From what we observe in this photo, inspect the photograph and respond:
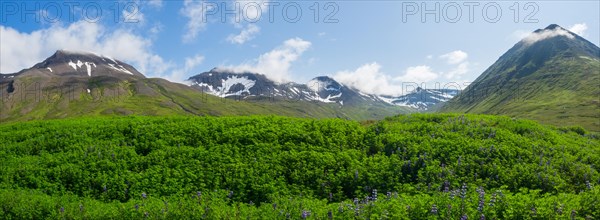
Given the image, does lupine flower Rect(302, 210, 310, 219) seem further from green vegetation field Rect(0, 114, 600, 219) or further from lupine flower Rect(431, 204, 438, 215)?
lupine flower Rect(431, 204, 438, 215)

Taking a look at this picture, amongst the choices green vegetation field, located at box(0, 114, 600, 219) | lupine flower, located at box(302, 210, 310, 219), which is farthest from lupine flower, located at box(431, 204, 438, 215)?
lupine flower, located at box(302, 210, 310, 219)

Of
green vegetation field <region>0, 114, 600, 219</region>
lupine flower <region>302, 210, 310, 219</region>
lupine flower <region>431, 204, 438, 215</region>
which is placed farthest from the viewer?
green vegetation field <region>0, 114, 600, 219</region>

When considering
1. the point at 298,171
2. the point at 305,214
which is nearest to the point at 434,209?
the point at 305,214

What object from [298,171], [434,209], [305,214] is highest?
[298,171]

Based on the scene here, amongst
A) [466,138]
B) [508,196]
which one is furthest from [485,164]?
[508,196]

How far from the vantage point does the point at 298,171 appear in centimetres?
1273

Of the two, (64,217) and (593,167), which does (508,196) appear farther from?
(64,217)

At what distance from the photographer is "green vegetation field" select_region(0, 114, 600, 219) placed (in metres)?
9.09

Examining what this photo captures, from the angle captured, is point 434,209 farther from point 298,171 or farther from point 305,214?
point 298,171

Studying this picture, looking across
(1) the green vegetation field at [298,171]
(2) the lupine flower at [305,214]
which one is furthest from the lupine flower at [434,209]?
(2) the lupine flower at [305,214]

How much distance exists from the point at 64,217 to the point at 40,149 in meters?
8.05

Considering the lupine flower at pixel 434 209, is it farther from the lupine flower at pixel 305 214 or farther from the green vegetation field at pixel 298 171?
the lupine flower at pixel 305 214

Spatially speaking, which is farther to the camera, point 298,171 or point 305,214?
point 298,171

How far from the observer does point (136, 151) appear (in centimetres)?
1480
